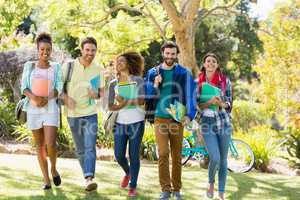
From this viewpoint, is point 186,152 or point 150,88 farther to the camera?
point 186,152

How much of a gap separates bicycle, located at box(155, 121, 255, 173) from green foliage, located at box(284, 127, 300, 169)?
128 centimetres

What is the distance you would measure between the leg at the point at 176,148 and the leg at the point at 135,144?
397 millimetres

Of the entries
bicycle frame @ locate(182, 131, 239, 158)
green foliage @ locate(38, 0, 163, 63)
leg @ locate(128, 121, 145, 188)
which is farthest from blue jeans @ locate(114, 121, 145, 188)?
green foliage @ locate(38, 0, 163, 63)

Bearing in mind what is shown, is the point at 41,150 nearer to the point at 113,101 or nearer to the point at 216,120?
the point at 113,101

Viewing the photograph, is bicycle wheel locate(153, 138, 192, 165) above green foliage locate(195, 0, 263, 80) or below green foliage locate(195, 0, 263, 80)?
below

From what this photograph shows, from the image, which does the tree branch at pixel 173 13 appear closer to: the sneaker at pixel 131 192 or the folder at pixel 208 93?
the folder at pixel 208 93

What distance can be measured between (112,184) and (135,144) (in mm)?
1312

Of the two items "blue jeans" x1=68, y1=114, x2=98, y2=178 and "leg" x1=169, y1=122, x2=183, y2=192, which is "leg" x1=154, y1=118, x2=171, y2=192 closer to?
"leg" x1=169, y1=122, x2=183, y2=192

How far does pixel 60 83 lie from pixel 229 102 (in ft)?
6.85

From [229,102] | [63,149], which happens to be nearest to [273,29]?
[63,149]

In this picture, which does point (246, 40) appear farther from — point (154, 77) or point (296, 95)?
point (154, 77)

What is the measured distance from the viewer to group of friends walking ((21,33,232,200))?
6023 millimetres

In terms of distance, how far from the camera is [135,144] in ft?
20.4

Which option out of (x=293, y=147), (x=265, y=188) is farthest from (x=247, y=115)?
(x=265, y=188)
